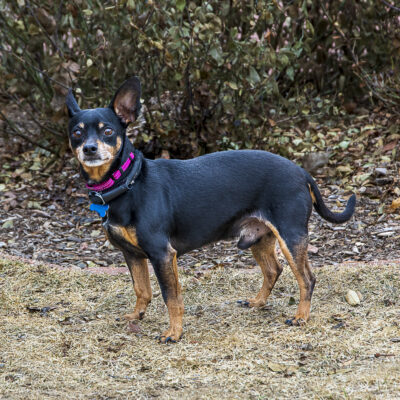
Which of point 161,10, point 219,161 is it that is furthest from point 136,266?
point 161,10

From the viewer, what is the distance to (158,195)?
4328 mm

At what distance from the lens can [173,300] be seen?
171 inches

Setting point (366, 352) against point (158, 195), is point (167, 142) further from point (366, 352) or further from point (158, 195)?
point (366, 352)

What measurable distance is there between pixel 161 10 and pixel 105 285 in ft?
8.36

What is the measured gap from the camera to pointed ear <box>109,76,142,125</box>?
167 inches

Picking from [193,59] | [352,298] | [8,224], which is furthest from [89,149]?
[8,224]

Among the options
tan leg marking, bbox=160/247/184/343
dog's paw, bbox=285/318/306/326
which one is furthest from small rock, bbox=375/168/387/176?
tan leg marking, bbox=160/247/184/343

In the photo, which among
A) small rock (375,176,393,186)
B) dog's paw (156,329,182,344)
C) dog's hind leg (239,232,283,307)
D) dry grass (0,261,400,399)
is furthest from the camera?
small rock (375,176,393,186)

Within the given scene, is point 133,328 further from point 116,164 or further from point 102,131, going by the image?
point 102,131

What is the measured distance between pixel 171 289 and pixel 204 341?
0.43 meters

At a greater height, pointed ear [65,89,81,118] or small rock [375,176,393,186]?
pointed ear [65,89,81,118]

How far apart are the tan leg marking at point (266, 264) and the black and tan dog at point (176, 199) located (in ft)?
0.50

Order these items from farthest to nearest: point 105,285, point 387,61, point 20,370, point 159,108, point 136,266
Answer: point 387,61 < point 159,108 < point 105,285 < point 136,266 < point 20,370

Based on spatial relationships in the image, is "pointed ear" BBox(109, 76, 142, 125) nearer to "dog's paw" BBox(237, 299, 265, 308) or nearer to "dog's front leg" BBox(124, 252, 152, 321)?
"dog's front leg" BBox(124, 252, 152, 321)
